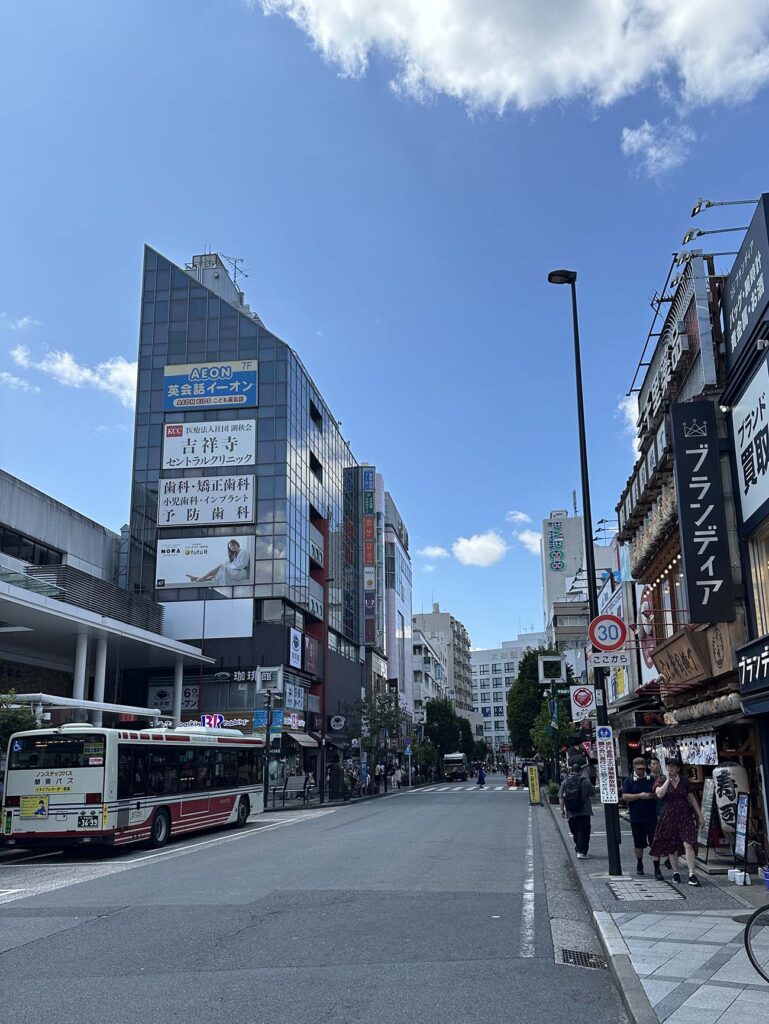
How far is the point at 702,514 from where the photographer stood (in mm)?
14062

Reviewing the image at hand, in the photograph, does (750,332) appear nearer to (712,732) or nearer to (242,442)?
(712,732)

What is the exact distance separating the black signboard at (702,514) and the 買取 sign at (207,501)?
142 ft

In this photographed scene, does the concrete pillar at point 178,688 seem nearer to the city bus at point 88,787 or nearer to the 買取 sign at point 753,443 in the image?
the city bus at point 88,787

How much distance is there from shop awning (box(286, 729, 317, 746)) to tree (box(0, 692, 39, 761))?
32.3 m

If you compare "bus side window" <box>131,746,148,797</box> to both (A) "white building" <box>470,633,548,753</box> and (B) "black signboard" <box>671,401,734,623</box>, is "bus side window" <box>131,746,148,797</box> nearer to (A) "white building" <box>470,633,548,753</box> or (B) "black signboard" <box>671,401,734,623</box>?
(B) "black signboard" <box>671,401,734,623</box>

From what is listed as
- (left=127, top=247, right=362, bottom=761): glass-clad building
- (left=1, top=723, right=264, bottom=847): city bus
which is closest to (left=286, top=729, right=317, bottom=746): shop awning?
(left=127, top=247, right=362, bottom=761): glass-clad building

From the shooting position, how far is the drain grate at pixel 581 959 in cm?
832

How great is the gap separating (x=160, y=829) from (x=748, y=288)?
17.0 meters

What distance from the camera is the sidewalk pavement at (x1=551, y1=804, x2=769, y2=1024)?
6.50 metres

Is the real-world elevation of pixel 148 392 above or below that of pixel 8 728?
above

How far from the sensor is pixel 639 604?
76.3ft

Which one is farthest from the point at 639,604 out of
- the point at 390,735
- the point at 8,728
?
the point at 390,735

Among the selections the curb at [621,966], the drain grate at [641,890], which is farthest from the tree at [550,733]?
the curb at [621,966]

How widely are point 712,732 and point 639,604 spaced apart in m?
9.30
